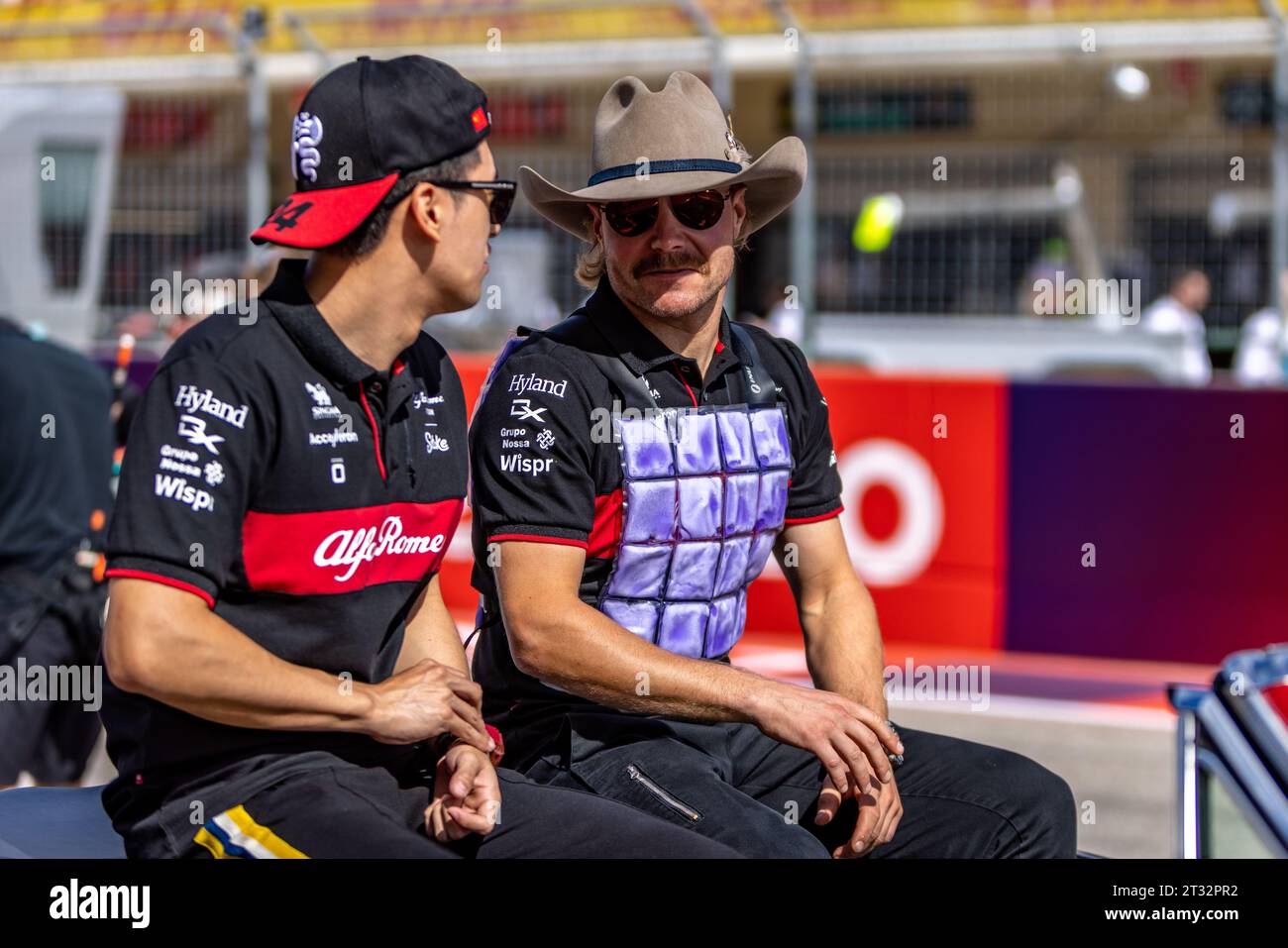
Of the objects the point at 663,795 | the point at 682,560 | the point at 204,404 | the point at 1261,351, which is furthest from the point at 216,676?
the point at 1261,351

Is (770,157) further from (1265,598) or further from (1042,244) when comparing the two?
(1042,244)

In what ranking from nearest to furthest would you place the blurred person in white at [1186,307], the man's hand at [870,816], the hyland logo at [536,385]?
the man's hand at [870,816]
the hyland logo at [536,385]
the blurred person in white at [1186,307]

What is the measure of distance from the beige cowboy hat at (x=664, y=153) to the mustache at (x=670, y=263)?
121 millimetres

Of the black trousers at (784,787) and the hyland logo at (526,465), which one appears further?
the hyland logo at (526,465)

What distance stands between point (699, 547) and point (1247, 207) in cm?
895

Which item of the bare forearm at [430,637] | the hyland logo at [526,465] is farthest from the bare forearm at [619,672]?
the hyland logo at [526,465]

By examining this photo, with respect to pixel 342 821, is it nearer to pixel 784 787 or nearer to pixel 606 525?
pixel 606 525

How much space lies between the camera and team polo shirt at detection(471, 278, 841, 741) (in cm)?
273

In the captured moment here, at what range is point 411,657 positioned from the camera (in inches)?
105

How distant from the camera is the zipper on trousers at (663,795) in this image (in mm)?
2586

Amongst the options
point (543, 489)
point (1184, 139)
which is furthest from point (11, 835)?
point (1184, 139)
